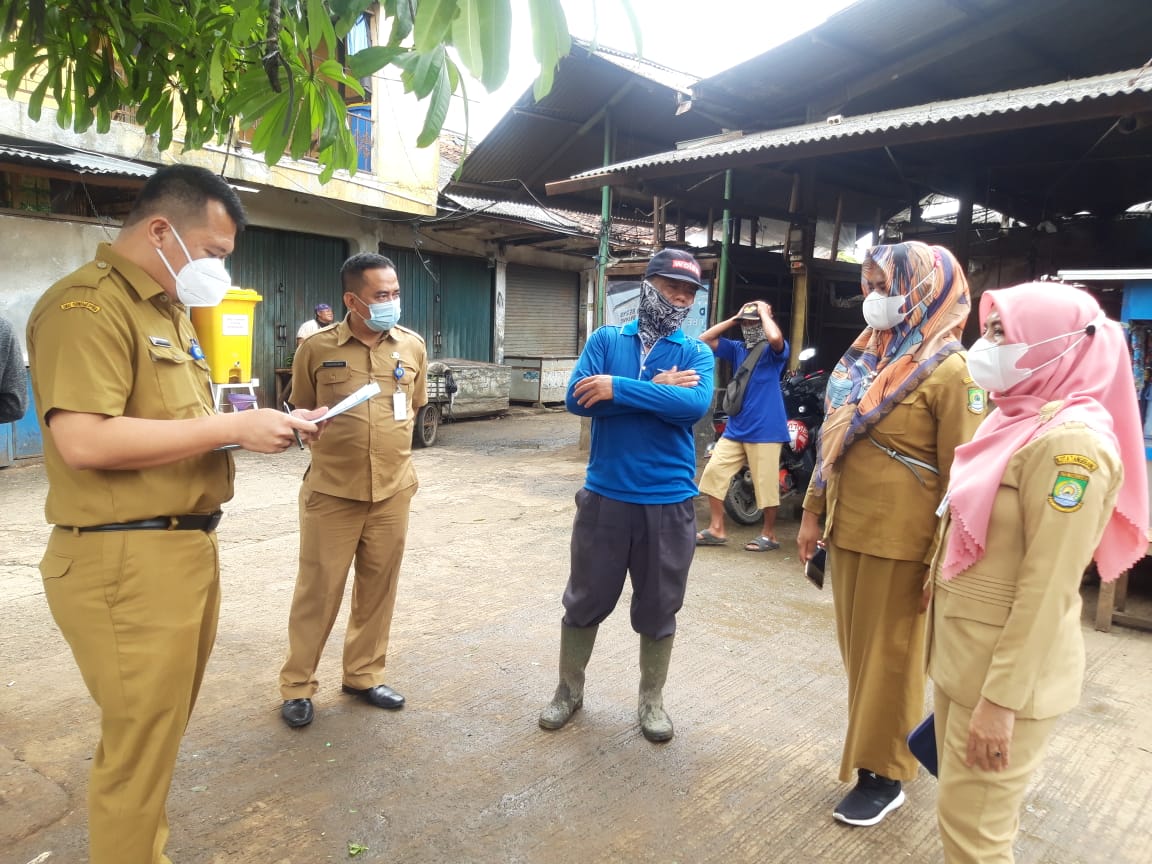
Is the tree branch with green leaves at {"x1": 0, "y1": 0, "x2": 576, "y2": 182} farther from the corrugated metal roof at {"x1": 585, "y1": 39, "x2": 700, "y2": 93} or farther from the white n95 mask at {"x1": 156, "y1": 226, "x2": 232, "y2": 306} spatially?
the corrugated metal roof at {"x1": 585, "y1": 39, "x2": 700, "y2": 93}

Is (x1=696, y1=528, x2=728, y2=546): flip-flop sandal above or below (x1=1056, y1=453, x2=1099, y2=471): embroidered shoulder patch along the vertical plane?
below

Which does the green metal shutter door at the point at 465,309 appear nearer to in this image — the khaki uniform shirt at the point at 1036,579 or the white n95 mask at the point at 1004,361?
the white n95 mask at the point at 1004,361


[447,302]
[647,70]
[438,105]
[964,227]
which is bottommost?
[438,105]

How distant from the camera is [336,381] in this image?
3223 mm

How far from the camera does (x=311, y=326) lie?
400 inches

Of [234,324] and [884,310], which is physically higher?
[884,310]

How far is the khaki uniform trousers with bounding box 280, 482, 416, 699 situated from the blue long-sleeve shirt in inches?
35.5

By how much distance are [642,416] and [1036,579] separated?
155 centimetres

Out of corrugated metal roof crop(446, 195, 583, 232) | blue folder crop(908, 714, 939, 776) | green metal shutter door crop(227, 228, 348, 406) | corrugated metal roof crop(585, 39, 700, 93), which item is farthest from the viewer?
corrugated metal roof crop(446, 195, 583, 232)

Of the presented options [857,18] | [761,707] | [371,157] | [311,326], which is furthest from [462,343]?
[761,707]

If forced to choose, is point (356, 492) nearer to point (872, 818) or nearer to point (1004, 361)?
point (872, 818)

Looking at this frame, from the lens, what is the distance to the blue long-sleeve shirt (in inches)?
114

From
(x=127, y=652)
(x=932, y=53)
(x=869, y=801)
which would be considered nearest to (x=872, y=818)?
(x=869, y=801)

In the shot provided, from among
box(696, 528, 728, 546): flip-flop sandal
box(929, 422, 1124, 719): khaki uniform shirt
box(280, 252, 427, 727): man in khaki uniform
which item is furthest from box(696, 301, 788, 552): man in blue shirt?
box(929, 422, 1124, 719): khaki uniform shirt
